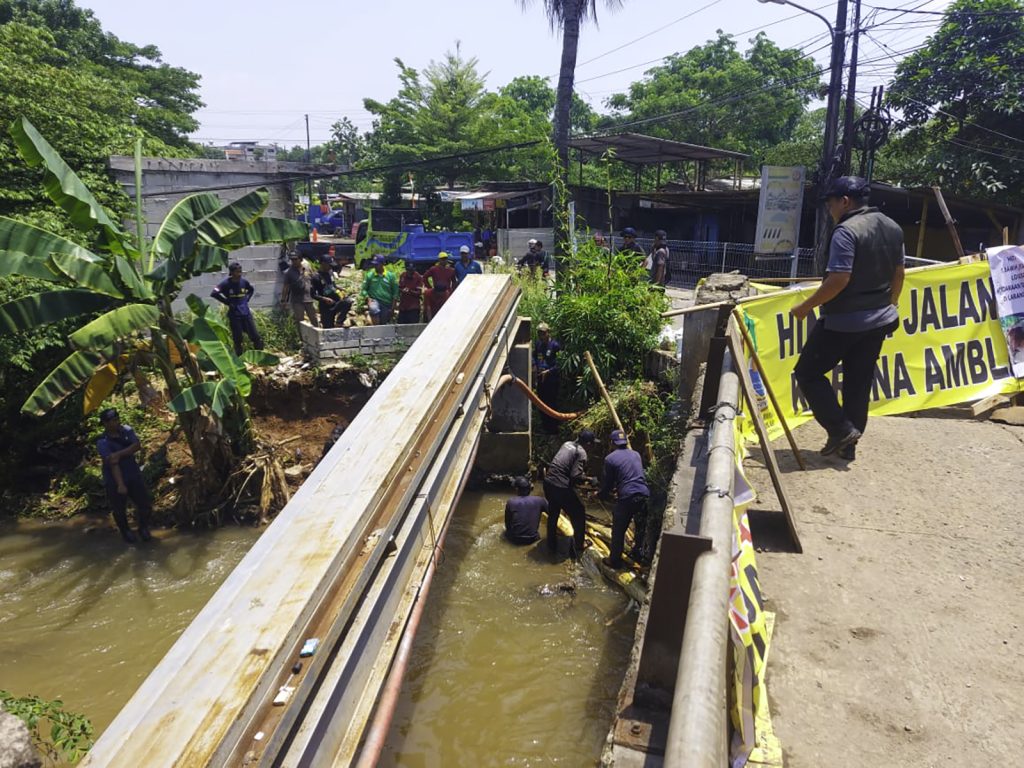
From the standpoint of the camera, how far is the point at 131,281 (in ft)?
21.5

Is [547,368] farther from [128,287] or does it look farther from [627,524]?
[128,287]

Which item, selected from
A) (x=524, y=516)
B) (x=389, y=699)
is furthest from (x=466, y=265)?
(x=389, y=699)

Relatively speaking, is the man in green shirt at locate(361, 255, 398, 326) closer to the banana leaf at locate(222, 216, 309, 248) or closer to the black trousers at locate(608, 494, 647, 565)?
the banana leaf at locate(222, 216, 309, 248)

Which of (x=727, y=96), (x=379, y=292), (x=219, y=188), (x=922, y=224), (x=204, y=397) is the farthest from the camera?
(x=727, y=96)

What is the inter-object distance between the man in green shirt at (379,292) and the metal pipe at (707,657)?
29.0 ft

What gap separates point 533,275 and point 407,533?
8.65 metres

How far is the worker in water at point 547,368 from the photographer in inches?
361

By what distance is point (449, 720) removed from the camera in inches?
205

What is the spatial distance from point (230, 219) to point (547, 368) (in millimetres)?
4361

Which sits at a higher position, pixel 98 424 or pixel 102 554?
pixel 98 424

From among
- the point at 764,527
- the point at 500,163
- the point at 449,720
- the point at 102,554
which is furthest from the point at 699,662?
the point at 500,163

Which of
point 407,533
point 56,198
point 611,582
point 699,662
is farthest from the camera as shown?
point 611,582

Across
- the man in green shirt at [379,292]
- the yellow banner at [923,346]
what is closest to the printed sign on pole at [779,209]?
the man in green shirt at [379,292]

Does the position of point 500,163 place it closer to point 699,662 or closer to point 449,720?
point 449,720
